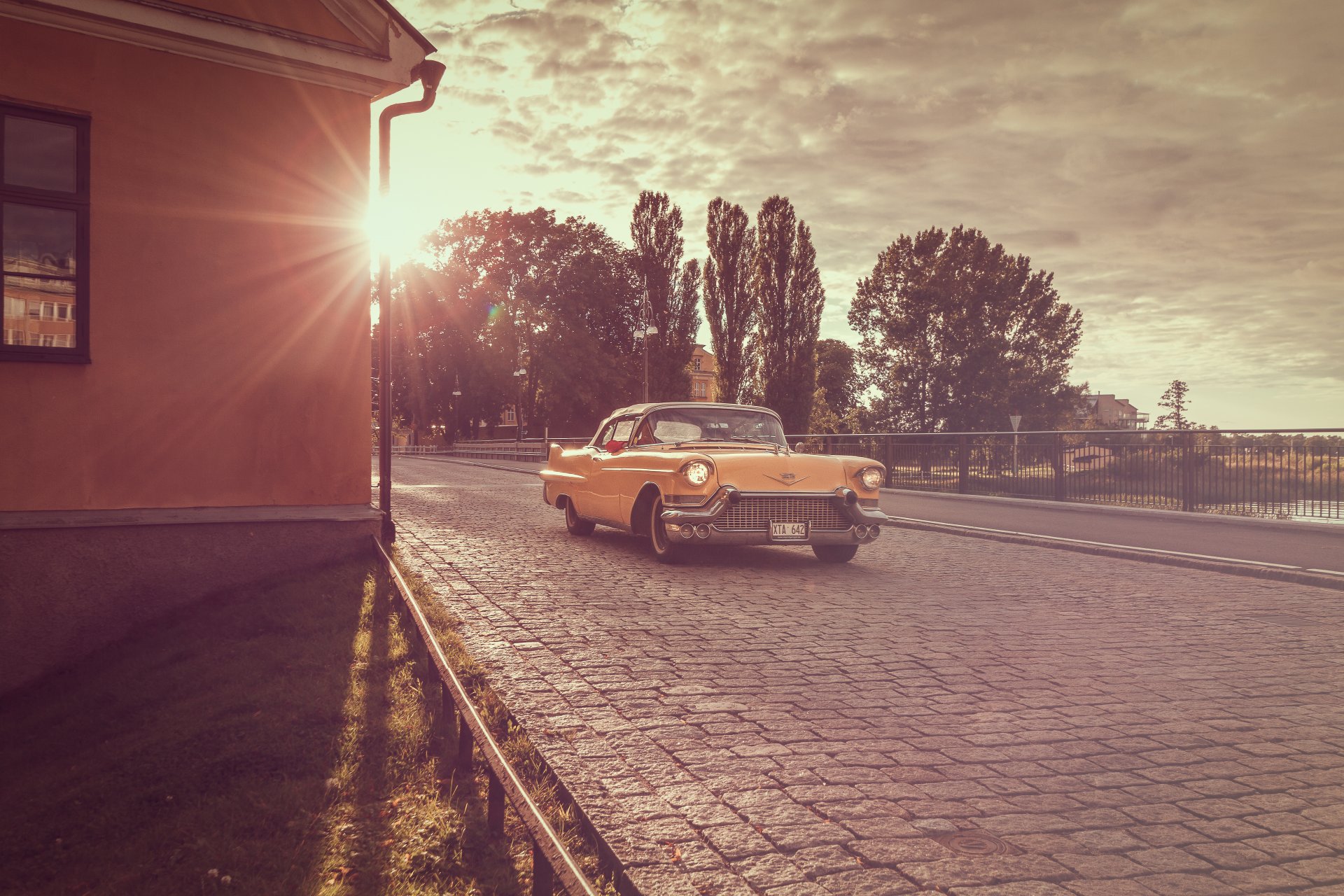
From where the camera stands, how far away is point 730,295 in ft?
167

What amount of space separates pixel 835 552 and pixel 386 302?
5.13 m

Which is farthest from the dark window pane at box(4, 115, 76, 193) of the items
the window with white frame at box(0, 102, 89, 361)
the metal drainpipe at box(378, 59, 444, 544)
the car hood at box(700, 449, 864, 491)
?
the car hood at box(700, 449, 864, 491)

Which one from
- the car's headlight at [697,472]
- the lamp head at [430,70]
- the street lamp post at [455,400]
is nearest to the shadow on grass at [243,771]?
the car's headlight at [697,472]

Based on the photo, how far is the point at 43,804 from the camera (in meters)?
4.45

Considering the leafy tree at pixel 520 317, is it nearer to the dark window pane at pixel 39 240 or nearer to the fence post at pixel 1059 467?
the fence post at pixel 1059 467

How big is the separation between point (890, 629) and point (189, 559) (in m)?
5.38

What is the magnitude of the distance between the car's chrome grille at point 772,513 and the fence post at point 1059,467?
1014 centimetres

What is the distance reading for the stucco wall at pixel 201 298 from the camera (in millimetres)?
7578

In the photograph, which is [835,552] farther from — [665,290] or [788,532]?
[665,290]

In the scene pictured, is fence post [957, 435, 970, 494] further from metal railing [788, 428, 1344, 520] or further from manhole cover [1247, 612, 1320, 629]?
manhole cover [1247, 612, 1320, 629]

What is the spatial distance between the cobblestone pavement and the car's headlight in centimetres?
84

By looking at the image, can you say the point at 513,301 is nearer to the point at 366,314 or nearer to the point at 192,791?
the point at 366,314

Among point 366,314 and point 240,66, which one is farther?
point 366,314

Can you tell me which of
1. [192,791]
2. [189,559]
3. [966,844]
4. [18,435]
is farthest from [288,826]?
[18,435]
